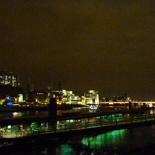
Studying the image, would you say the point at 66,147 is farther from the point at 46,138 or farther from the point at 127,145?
the point at 127,145

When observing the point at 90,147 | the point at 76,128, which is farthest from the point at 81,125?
the point at 90,147

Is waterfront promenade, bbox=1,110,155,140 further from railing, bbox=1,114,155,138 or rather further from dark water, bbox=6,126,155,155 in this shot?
dark water, bbox=6,126,155,155

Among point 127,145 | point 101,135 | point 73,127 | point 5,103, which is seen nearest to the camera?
point 73,127

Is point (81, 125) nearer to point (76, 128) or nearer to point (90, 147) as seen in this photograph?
point (76, 128)

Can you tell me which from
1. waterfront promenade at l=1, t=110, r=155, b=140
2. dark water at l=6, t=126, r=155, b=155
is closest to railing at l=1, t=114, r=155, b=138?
waterfront promenade at l=1, t=110, r=155, b=140

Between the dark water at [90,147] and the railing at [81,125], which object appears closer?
the railing at [81,125]

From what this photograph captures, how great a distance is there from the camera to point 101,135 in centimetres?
3991

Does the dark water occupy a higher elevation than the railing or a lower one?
lower

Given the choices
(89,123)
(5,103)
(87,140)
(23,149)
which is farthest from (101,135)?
(5,103)

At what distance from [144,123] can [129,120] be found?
158 cm

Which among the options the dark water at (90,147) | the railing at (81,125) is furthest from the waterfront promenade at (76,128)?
the dark water at (90,147)

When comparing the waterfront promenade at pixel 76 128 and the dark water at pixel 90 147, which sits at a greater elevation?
the waterfront promenade at pixel 76 128

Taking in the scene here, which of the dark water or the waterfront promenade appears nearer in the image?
the waterfront promenade

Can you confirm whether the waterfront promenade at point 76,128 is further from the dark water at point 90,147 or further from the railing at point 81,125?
the dark water at point 90,147
